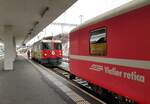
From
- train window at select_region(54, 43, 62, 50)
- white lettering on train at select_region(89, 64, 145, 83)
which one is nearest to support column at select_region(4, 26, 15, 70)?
train window at select_region(54, 43, 62, 50)

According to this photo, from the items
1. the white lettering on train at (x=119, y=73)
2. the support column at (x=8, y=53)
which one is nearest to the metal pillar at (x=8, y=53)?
the support column at (x=8, y=53)

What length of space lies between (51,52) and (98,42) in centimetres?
1828

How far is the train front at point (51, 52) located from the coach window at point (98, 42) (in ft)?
56.3

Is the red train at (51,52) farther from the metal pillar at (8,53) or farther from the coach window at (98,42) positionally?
the coach window at (98,42)

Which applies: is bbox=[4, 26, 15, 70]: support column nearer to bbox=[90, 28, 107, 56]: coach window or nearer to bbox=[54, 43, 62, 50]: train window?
bbox=[54, 43, 62, 50]: train window

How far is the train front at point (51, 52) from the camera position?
25906 millimetres

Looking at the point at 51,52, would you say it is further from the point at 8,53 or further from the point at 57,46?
the point at 8,53

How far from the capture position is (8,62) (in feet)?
66.9

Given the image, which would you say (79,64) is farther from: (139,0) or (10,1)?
(139,0)

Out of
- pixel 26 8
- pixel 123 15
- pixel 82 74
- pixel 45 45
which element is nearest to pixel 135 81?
pixel 123 15

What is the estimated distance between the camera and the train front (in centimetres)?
2591

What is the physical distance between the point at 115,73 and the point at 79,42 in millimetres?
4058

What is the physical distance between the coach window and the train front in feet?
56.3

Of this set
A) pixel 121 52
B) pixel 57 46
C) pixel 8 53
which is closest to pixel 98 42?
pixel 121 52
